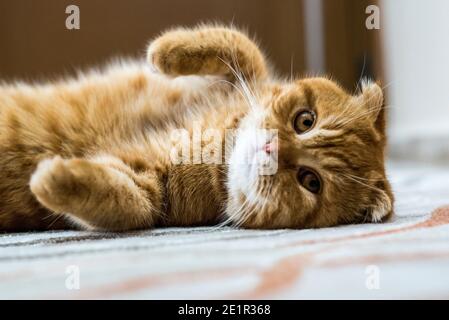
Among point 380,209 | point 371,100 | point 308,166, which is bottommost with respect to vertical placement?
point 380,209

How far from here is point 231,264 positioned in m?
0.79

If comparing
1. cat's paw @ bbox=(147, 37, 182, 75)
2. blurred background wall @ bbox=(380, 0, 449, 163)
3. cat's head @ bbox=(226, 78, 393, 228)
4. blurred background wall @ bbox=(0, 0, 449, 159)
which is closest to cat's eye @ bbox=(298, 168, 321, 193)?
cat's head @ bbox=(226, 78, 393, 228)

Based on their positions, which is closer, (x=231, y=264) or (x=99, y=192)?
(x=231, y=264)

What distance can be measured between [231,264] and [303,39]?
9.55 feet

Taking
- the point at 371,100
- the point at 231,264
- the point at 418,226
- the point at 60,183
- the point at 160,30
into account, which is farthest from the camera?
the point at 160,30

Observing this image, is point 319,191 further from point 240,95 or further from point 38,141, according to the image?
point 38,141

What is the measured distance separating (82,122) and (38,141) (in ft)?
0.38

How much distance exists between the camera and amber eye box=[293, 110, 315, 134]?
1.28m

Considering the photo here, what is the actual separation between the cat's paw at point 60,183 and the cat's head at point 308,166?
1.22 feet

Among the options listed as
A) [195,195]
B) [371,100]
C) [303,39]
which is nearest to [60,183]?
[195,195]

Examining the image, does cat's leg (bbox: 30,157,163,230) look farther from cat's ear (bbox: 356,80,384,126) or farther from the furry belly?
cat's ear (bbox: 356,80,384,126)

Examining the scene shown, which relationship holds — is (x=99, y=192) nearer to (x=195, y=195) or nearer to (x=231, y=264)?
(x=195, y=195)

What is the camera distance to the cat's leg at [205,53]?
1.36 meters

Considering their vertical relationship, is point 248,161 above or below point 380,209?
above
